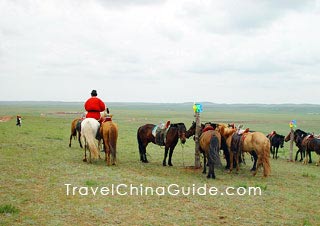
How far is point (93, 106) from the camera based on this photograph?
13.7 meters

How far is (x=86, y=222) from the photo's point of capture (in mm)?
6984

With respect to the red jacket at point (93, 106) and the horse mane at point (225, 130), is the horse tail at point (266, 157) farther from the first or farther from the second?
the red jacket at point (93, 106)

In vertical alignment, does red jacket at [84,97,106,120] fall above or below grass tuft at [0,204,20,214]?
above

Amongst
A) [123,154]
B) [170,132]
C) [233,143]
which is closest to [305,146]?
[233,143]

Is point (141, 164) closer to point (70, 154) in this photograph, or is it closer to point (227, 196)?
point (70, 154)

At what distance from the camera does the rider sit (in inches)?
539

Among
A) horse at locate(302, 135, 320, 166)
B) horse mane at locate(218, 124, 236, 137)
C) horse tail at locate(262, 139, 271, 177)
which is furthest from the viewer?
horse at locate(302, 135, 320, 166)

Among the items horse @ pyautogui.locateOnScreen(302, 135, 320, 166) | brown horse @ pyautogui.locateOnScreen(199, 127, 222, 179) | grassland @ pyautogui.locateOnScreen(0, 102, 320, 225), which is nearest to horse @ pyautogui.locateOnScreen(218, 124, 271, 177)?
grassland @ pyautogui.locateOnScreen(0, 102, 320, 225)

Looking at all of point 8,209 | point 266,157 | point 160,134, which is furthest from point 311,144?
point 8,209

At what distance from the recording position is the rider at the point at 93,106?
13.7 meters

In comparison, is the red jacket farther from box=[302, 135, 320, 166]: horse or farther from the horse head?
box=[302, 135, 320, 166]: horse

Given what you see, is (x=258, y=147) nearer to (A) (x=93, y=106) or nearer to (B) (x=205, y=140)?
(B) (x=205, y=140)

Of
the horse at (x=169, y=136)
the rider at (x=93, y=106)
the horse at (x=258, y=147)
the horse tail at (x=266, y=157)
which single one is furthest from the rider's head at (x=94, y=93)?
the horse tail at (x=266, y=157)

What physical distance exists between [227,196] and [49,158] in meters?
7.84
